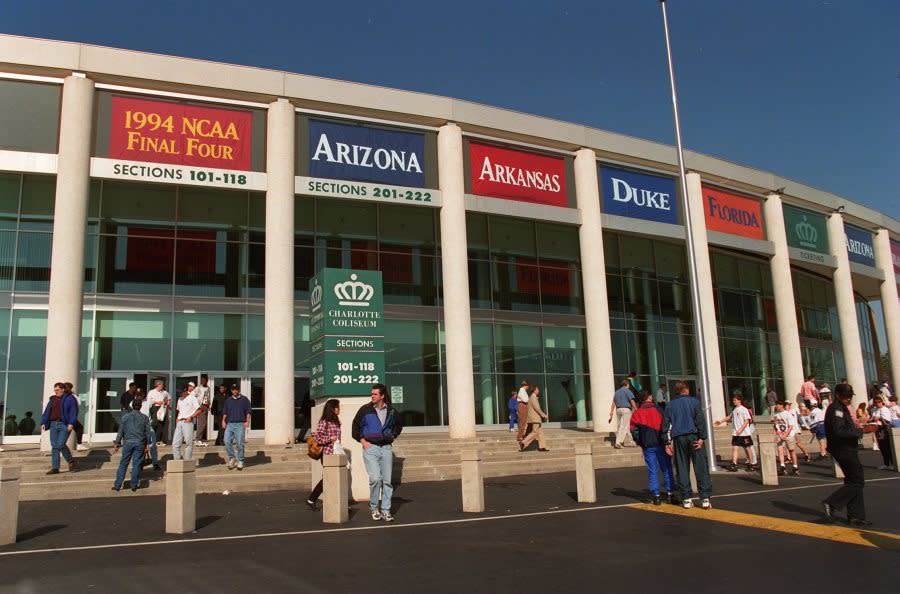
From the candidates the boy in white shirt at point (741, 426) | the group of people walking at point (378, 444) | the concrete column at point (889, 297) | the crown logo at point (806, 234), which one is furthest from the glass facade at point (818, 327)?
the group of people walking at point (378, 444)

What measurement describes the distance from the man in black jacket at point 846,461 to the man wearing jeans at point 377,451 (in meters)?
5.87

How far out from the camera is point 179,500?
9.67 m

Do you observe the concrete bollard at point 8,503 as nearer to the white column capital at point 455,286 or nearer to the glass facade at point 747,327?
the white column capital at point 455,286

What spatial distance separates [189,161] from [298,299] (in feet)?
18.8

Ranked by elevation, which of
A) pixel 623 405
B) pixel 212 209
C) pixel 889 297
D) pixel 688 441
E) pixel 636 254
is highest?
pixel 212 209

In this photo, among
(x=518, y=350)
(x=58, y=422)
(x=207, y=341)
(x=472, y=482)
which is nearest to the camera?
(x=472, y=482)

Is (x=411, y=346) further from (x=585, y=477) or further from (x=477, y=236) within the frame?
(x=585, y=477)

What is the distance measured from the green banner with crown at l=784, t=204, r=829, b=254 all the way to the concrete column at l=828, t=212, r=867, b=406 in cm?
67

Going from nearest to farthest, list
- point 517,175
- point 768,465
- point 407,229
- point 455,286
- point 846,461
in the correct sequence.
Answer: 1. point 846,461
2. point 768,465
3. point 455,286
4. point 517,175
5. point 407,229

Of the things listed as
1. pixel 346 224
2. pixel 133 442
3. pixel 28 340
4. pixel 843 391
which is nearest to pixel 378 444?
pixel 133 442

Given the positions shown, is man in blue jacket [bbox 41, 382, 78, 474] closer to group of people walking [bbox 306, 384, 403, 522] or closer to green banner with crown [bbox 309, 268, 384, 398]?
green banner with crown [bbox 309, 268, 384, 398]

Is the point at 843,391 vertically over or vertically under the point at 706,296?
under

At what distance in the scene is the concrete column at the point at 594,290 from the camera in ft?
83.1

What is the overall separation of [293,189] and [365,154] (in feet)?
9.03
